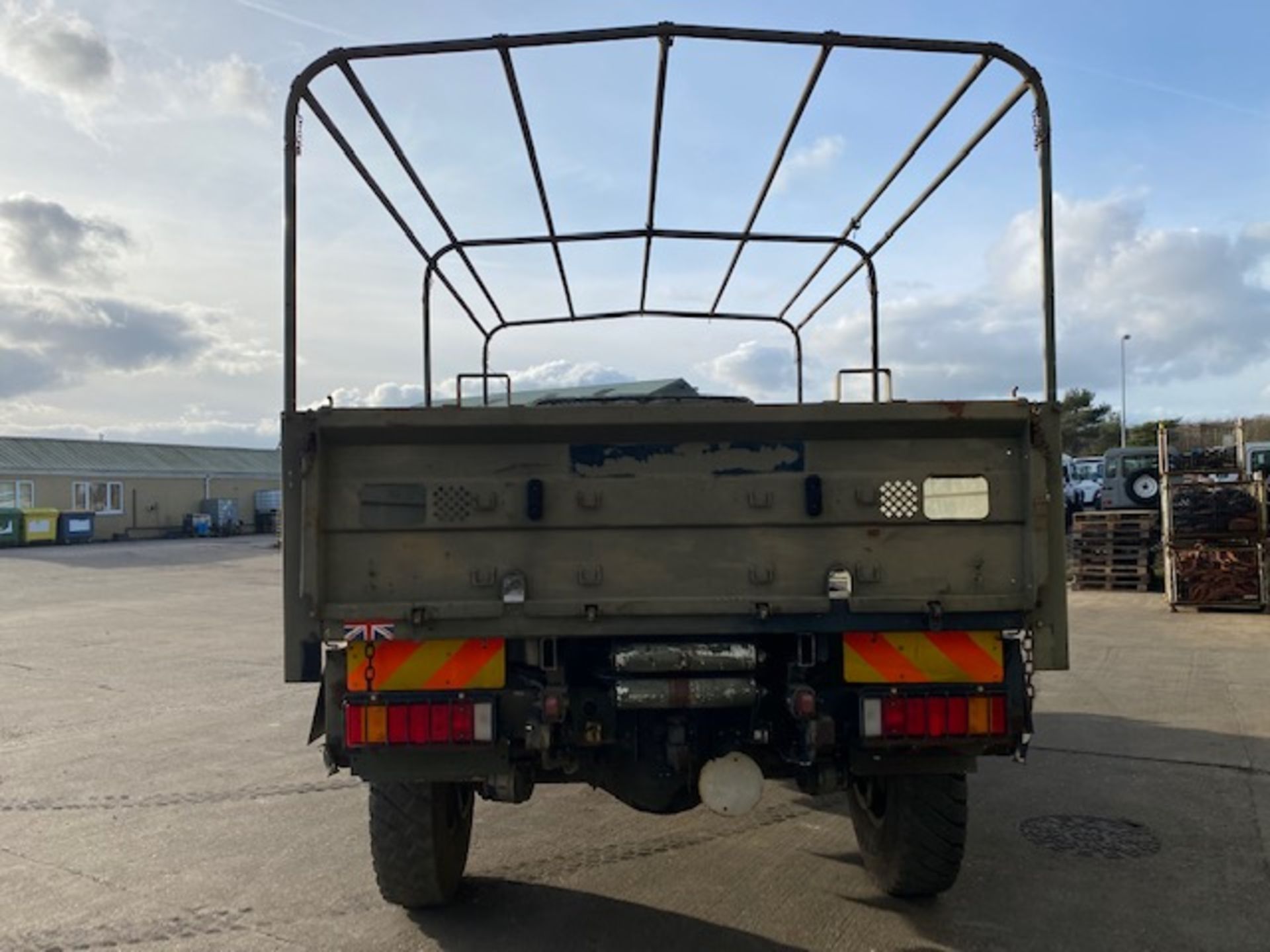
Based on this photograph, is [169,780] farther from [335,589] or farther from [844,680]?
[844,680]

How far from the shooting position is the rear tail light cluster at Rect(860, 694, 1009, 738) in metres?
3.17

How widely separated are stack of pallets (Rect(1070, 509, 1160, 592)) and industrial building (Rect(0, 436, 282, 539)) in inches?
1169

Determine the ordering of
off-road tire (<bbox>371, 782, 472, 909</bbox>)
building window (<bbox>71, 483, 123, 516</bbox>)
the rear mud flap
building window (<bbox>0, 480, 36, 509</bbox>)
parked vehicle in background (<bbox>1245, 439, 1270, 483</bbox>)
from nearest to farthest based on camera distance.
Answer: the rear mud flap → off-road tire (<bbox>371, 782, 472, 909</bbox>) → parked vehicle in background (<bbox>1245, 439, 1270, 483</bbox>) → building window (<bbox>0, 480, 36, 509</bbox>) → building window (<bbox>71, 483, 123, 516</bbox>)

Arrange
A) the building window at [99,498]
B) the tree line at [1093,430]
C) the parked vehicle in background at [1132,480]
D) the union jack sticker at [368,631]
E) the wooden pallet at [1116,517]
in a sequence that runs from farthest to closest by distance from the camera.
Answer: the tree line at [1093,430]
the building window at [99,498]
the parked vehicle in background at [1132,480]
the wooden pallet at [1116,517]
the union jack sticker at [368,631]

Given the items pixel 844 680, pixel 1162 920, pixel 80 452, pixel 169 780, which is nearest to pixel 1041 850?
pixel 1162 920

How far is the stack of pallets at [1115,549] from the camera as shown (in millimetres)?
15406

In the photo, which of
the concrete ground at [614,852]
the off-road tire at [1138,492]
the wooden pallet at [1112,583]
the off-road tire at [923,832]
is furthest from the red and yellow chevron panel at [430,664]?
the off-road tire at [1138,492]

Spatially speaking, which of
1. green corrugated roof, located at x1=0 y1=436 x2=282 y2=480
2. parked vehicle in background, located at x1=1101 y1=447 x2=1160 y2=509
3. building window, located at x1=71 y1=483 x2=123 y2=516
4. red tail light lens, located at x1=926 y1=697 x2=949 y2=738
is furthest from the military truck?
building window, located at x1=71 y1=483 x2=123 y2=516

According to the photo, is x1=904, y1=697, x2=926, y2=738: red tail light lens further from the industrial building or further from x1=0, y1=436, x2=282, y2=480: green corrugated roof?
the industrial building

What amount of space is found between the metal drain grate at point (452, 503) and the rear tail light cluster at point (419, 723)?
60cm

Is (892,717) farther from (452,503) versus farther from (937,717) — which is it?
(452,503)

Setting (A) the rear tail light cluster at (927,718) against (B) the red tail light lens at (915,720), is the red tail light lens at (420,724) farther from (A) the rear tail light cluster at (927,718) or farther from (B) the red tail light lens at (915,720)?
(B) the red tail light lens at (915,720)

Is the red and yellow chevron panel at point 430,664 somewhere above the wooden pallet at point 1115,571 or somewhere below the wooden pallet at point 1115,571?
above

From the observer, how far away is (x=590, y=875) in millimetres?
4242
